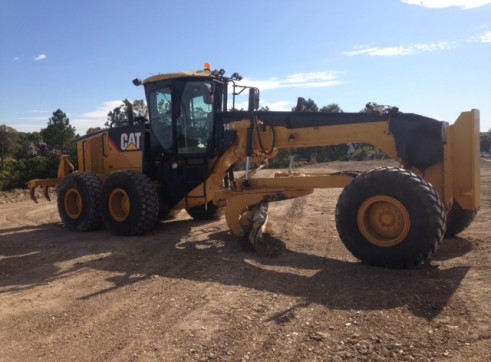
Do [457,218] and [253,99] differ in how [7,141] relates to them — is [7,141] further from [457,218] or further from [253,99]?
[457,218]

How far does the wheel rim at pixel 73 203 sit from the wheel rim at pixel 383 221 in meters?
5.86

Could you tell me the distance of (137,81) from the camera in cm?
873

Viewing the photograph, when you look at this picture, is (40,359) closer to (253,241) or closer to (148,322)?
(148,322)

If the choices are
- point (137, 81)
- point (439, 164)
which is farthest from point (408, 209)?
point (137, 81)

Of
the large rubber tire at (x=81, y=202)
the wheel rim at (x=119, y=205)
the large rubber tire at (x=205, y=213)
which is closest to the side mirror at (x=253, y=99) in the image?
the wheel rim at (x=119, y=205)

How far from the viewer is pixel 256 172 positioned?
8062 millimetres

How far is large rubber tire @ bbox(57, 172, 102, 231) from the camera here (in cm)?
888

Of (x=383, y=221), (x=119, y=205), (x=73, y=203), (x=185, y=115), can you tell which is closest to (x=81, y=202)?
(x=73, y=203)

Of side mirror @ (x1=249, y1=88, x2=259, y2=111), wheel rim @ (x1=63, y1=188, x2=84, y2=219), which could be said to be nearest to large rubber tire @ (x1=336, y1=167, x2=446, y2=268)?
side mirror @ (x1=249, y1=88, x2=259, y2=111)

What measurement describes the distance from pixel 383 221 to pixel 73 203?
6.44m

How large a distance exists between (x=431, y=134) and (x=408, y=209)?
1.25 m

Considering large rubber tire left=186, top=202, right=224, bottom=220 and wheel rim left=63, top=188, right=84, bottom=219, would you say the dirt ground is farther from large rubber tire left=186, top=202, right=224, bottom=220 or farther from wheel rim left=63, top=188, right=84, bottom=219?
large rubber tire left=186, top=202, right=224, bottom=220

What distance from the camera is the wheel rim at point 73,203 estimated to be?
916 centimetres

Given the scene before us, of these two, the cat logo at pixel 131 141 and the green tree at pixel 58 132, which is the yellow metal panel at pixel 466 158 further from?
the green tree at pixel 58 132
